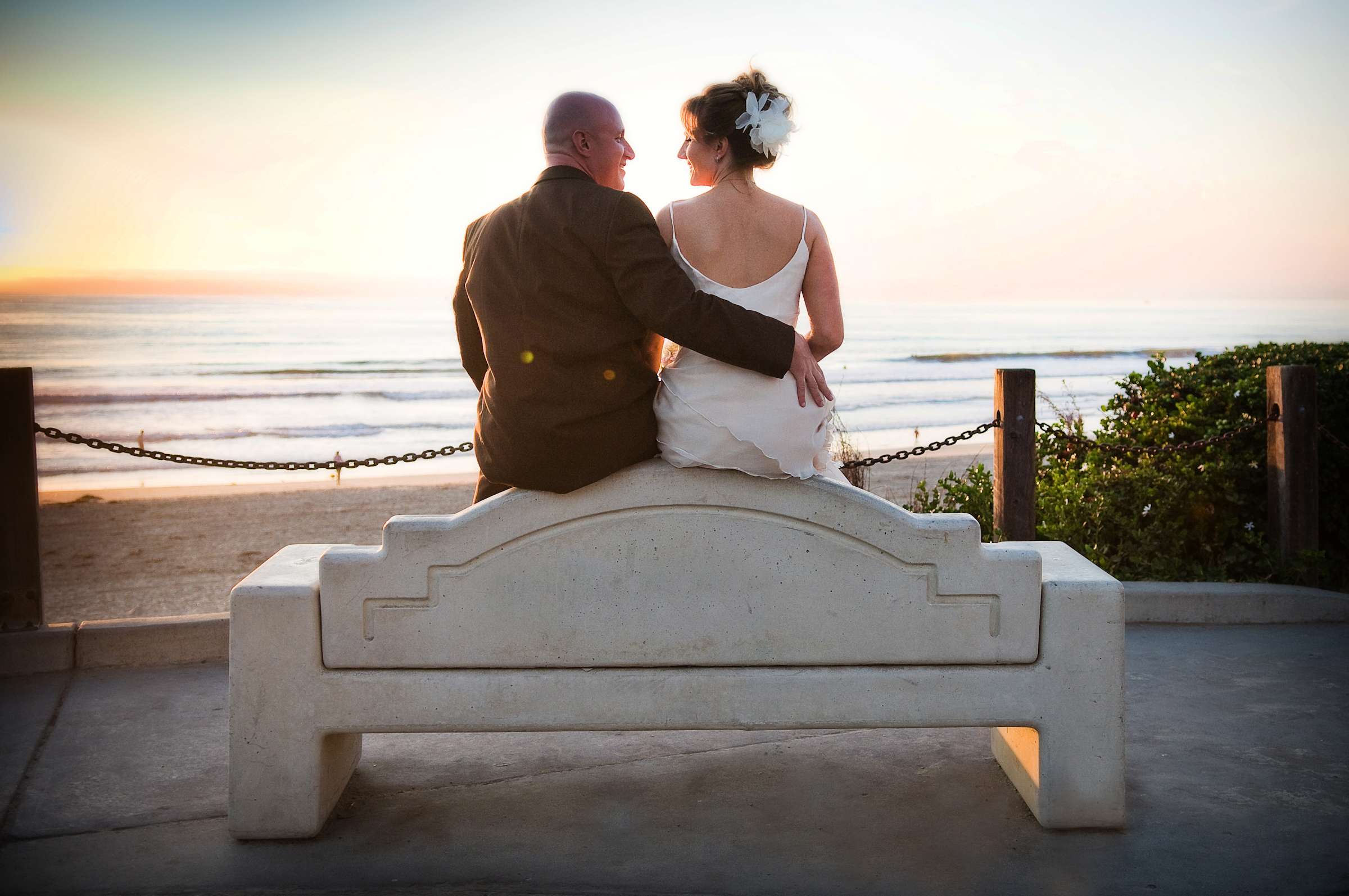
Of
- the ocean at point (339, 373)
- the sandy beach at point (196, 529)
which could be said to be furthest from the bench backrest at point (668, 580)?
the ocean at point (339, 373)

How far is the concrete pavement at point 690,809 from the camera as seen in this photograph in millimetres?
2779

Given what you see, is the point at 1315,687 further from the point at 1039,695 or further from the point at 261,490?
the point at 261,490

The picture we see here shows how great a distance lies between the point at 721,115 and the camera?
9.96 ft

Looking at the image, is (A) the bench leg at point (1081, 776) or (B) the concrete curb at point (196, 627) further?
(B) the concrete curb at point (196, 627)

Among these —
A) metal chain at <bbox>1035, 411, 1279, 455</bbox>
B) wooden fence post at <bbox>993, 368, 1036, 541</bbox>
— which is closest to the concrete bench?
wooden fence post at <bbox>993, 368, 1036, 541</bbox>

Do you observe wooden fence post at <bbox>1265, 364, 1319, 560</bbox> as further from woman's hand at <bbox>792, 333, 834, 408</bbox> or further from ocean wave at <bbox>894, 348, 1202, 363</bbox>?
ocean wave at <bbox>894, 348, 1202, 363</bbox>

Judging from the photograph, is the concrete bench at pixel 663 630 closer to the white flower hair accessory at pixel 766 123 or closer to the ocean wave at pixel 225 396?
the white flower hair accessory at pixel 766 123

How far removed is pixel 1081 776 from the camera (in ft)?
9.99

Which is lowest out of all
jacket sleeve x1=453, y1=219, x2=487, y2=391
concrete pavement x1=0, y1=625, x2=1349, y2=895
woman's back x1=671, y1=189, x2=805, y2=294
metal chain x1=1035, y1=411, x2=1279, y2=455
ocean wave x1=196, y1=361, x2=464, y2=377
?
concrete pavement x1=0, y1=625, x2=1349, y2=895

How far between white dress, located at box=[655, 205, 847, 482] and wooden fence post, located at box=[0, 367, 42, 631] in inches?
117

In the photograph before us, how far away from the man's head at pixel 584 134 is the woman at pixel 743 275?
22 centimetres

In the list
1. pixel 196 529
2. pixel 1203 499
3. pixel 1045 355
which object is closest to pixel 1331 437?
pixel 1203 499

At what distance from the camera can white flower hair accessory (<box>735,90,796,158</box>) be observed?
296cm

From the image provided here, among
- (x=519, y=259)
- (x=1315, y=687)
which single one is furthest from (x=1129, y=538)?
(x=519, y=259)
